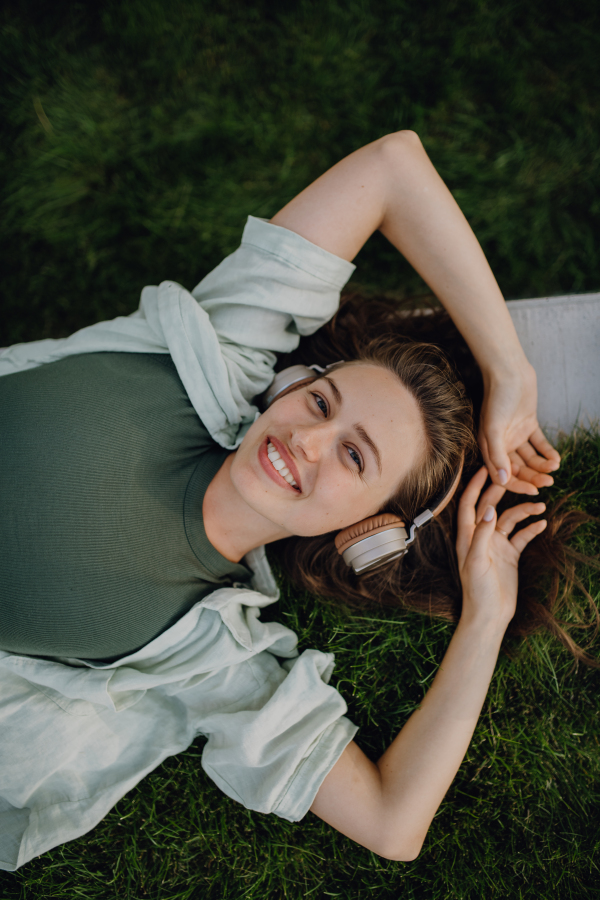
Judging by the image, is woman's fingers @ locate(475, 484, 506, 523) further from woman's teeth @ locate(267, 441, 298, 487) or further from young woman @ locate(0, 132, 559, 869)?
woman's teeth @ locate(267, 441, 298, 487)

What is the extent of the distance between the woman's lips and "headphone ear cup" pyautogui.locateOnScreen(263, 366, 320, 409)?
318mm

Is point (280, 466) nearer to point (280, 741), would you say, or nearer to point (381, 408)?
point (381, 408)

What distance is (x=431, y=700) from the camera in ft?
7.76

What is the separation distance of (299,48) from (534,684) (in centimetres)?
A: 407

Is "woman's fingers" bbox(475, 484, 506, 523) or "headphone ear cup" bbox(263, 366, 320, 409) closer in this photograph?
"headphone ear cup" bbox(263, 366, 320, 409)

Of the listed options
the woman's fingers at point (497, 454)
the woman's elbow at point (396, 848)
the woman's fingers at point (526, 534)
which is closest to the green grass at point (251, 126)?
the woman's fingers at point (497, 454)

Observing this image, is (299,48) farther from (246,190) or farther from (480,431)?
(480,431)

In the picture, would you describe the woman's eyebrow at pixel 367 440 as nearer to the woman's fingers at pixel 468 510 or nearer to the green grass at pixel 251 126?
the woman's fingers at pixel 468 510

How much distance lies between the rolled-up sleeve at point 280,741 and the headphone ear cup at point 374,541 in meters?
0.60

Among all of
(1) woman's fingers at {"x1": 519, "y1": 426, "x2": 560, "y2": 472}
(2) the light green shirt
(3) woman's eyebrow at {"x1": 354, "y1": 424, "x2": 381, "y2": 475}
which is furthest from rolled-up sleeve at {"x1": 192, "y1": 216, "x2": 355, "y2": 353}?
(1) woman's fingers at {"x1": 519, "y1": 426, "x2": 560, "y2": 472}

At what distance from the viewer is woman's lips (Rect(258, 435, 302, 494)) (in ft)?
6.93

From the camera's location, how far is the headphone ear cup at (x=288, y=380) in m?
2.38

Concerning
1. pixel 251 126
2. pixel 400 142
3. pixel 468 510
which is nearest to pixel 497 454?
pixel 468 510

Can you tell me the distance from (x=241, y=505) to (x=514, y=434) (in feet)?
4.34
